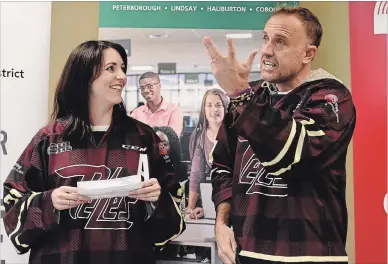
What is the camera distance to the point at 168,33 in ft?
8.07

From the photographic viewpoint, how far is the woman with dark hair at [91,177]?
170 cm

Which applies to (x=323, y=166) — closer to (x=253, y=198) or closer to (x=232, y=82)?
(x=253, y=198)

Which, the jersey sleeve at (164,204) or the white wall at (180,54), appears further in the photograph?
the white wall at (180,54)

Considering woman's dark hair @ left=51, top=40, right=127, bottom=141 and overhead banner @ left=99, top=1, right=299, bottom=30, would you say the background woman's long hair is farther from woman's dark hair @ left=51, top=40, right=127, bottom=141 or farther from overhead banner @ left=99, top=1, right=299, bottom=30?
woman's dark hair @ left=51, top=40, right=127, bottom=141

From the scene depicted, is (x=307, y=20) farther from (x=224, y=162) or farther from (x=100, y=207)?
(x=100, y=207)

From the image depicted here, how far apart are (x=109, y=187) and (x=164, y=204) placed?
421mm

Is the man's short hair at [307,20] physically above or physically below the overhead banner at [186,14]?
below

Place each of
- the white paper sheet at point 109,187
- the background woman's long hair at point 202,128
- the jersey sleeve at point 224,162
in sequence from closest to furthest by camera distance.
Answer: the white paper sheet at point 109,187 < the jersey sleeve at point 224,162 < the background woman's long hair at point 202,128

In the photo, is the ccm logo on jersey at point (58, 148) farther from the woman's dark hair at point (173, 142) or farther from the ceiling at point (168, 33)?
the ceiling at point (168, 33)

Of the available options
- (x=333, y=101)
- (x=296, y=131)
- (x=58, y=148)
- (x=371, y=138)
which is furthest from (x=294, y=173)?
(x=371, y=138)

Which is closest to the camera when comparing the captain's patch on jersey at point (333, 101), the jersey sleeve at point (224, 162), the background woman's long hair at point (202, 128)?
the captain's patch on jersey at point (333, 101)

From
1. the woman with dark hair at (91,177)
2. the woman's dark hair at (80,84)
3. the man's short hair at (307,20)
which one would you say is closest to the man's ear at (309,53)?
the man's short hair at (307,20)

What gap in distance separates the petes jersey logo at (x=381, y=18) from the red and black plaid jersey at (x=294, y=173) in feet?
3.80

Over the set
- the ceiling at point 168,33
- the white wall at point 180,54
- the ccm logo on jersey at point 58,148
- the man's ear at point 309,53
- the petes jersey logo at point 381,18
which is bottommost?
the ccm logo on jersey at point 58,148
